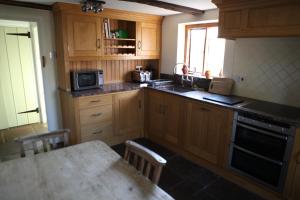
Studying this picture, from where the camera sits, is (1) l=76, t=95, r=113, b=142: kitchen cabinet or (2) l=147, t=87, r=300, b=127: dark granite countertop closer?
(2) l=147, t=87, r=300, b=127: dark granite countertop

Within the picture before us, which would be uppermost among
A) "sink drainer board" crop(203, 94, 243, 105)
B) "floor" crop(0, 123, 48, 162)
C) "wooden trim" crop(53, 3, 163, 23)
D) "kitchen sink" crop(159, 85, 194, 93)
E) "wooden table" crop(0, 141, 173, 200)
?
"wooden trim" crop(53, 3, 163, 23)

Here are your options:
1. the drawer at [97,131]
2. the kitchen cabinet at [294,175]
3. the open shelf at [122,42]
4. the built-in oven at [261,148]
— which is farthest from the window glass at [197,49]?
the kitchen cabinet at [294,175]

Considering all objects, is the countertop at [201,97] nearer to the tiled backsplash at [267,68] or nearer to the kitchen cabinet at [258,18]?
the tiled backsplash at [267,68]

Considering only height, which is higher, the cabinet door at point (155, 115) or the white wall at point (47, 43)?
the white wall at point (47, 43)

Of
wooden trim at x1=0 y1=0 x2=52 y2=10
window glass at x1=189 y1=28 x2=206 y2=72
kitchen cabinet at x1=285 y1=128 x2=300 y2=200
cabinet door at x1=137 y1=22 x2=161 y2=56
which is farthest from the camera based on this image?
cabinet door at x1=137 y1=22 x2=161 y2=56

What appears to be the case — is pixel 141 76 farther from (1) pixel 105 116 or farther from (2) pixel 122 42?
(1) pixel 105 116

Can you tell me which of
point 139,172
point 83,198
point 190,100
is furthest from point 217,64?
point 83,198

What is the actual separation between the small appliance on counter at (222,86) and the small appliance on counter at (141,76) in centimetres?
117

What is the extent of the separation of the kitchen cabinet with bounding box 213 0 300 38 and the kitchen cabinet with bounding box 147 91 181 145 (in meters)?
1.08

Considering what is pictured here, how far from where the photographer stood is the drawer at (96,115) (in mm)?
2900

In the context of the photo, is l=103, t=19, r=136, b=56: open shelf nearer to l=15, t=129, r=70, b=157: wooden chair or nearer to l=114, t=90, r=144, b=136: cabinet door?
l=114, t=90, r=144, b=136: cabinet door

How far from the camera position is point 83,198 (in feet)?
3.51

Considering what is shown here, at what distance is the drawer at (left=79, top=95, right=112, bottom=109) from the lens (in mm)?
2844

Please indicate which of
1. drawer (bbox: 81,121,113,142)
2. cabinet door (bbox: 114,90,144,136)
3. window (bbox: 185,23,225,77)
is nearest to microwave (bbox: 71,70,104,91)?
cabinet door (bbox: 114,90,144,136)
